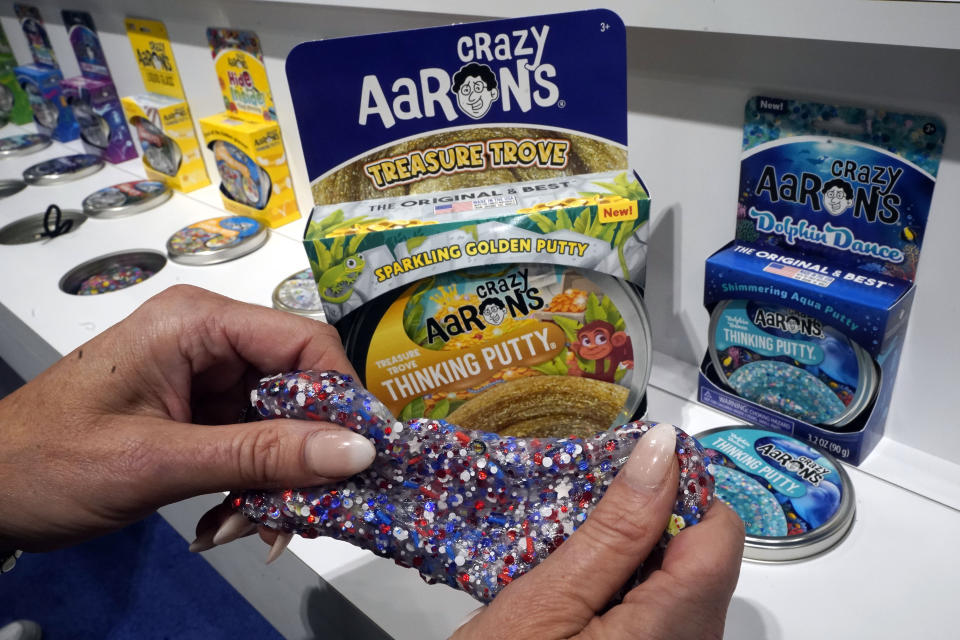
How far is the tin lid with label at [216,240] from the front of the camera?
128cm

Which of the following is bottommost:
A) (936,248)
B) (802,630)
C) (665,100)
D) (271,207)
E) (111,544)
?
(111,544)

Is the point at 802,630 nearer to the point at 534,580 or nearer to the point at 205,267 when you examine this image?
the point at 534,580

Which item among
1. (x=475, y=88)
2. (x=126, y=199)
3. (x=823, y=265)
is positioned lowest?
(x=126, y=199)

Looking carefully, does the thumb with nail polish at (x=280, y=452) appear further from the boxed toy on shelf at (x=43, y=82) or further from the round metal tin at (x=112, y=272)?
the boxed toy on shelf at (x=43, y=82)

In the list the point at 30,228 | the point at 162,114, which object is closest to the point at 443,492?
the point at 162,114

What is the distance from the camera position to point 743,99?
732mm

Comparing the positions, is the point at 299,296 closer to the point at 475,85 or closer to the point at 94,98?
the point at 475,85

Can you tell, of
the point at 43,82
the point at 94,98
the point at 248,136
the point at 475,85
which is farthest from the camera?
the point at 43,82

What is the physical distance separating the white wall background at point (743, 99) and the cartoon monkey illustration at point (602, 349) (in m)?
0.22

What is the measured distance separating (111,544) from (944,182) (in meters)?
1.60

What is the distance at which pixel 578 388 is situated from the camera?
725 mm

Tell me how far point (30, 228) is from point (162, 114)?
0.38m

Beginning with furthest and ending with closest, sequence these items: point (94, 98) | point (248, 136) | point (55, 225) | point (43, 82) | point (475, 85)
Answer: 1. point (43, 82)
2. point (94, 98)
3. point (55, 225)
4. point (248, 136)
5. point (475, 85)

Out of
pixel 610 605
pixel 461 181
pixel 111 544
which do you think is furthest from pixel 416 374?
pixel 111 544
